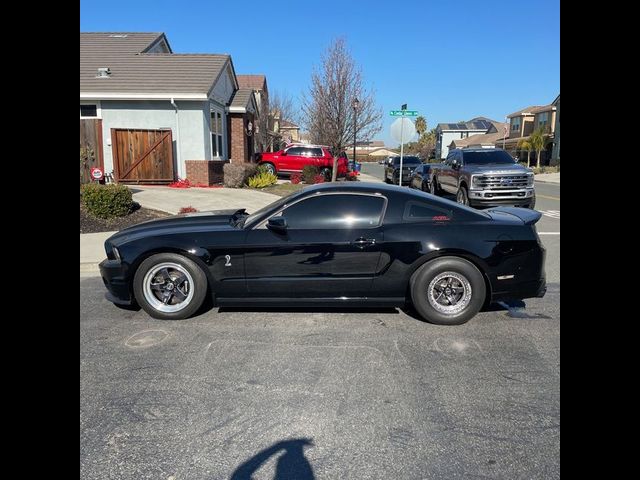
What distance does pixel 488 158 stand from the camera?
1362cm

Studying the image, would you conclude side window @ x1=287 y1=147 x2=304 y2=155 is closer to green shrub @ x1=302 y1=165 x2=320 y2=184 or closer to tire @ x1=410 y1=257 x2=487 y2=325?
green shrub @ x1=302 y1=165 x2=320 y2=184

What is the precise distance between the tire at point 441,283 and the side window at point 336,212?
715 millimetres

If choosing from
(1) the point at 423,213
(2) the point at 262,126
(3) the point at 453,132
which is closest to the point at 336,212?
(1) the point at 423,213

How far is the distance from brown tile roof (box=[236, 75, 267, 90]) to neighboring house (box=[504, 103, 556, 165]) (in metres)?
30.2

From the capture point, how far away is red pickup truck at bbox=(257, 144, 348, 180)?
2208 centimetres

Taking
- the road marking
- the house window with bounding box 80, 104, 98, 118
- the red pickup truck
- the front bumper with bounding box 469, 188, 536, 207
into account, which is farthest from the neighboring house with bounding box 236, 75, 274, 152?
the road marking

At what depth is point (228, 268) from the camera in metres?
4.48

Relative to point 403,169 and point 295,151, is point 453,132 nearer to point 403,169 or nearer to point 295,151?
point 403,169

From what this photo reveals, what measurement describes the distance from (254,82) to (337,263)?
4238 cm
